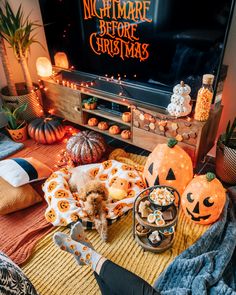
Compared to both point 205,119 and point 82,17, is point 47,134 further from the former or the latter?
point 205,119

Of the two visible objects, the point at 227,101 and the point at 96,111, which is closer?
the point at 227,101

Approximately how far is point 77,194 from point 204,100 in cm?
94

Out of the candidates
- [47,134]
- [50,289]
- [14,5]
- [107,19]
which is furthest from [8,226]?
[14,5]

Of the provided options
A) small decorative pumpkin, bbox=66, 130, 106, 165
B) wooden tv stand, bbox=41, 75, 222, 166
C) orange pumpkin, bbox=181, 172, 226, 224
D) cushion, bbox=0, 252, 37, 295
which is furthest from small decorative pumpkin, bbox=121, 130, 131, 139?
cushion, bbox=0, 252, 37, 295

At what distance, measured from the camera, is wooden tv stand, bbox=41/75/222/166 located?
62.9 inches

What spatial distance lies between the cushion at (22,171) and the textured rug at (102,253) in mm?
398

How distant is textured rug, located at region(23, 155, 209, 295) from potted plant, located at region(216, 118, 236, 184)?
0.46 meters

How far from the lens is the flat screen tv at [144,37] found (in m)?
1.39

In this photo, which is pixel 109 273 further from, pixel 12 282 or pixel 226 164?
pixel 226 164

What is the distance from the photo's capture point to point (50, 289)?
3.91ft

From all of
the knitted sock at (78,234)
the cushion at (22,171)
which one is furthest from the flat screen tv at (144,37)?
the knitted sock at (78,234)

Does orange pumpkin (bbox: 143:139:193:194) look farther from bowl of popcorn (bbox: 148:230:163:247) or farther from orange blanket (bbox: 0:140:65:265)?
orange blanket (bbox: 0:140:65:265)

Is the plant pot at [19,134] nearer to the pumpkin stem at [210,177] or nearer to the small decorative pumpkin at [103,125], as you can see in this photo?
the small decorative pumpkin at [103,125]

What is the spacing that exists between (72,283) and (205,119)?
115cm
